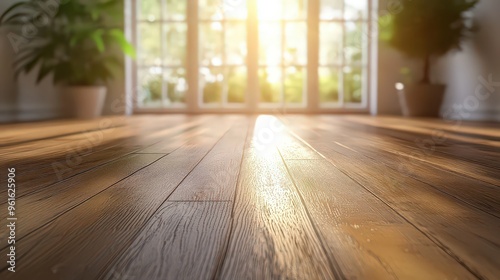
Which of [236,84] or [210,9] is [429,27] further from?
[210,9]

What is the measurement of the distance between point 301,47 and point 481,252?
5.00 meters

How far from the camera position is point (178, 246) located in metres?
0.68

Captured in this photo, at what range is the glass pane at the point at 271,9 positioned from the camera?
555 centimetres

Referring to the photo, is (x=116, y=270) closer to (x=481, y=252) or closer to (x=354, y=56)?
(x=481, y=252)

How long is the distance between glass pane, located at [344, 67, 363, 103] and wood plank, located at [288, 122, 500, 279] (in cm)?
429

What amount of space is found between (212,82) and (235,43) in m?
0.46

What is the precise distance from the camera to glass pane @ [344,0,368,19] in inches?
217

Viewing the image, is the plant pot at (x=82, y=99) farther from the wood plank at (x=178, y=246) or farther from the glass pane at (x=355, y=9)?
the wood plank at (x=178, y=246)

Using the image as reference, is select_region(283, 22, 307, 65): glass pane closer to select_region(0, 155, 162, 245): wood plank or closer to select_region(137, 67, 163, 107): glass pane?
select_region(137, 67, 163, 107): glass pane

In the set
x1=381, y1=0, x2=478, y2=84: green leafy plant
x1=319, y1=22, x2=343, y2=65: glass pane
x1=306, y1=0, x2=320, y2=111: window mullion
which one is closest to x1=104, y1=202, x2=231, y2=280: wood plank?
x1=381, y1=0, x2=478, y2=84: green leafy plant

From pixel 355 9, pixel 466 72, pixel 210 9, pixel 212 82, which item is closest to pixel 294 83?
pixel 212 82

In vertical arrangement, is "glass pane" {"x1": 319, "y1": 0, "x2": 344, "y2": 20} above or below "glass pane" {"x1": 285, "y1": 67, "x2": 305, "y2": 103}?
above

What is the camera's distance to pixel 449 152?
1.84 m

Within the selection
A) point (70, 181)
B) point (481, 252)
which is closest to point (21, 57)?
point (70, 181)
